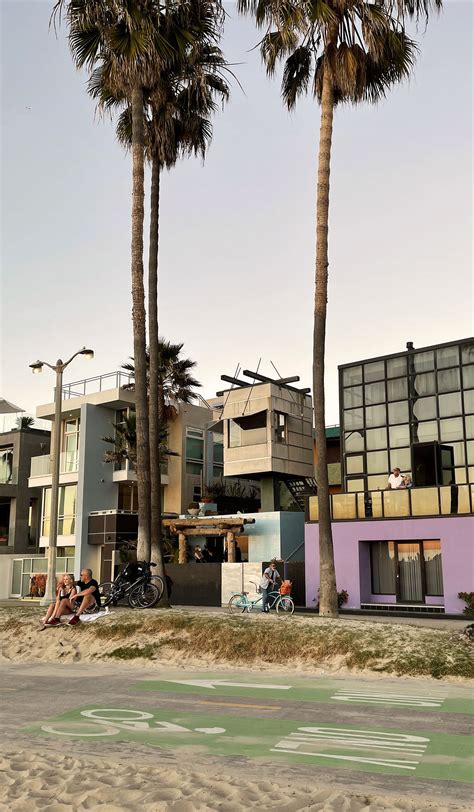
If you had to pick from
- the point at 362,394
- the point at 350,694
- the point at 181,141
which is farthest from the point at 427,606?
the point at 181,141

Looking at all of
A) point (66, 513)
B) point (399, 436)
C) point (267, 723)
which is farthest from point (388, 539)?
point (66, 513)

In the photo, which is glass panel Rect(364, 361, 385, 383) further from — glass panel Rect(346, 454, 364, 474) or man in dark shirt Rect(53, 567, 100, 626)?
man in dark shirt Rect(53, 567, 100, 626)

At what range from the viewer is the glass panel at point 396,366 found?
3042 centimetres

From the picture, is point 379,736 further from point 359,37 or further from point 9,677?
point 359,37

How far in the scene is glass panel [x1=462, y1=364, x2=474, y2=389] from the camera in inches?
1122

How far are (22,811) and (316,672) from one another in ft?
25.5

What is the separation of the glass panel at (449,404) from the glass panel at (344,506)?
485 cm

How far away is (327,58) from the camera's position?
69.4ft

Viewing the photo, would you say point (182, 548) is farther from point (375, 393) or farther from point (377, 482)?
point (375, 393)

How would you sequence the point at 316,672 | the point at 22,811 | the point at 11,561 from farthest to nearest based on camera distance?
1. the point at 11,561
2. the point at 316,672
3. the point at 22,811

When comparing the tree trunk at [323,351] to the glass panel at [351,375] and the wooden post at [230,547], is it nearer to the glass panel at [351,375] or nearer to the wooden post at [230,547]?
the glass panel at [351,375]

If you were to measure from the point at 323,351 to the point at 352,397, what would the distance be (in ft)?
38.9

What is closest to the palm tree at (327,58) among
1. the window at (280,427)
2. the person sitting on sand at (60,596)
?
the person sitting on sand at (60,596)

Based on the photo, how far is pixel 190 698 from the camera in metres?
10.6
